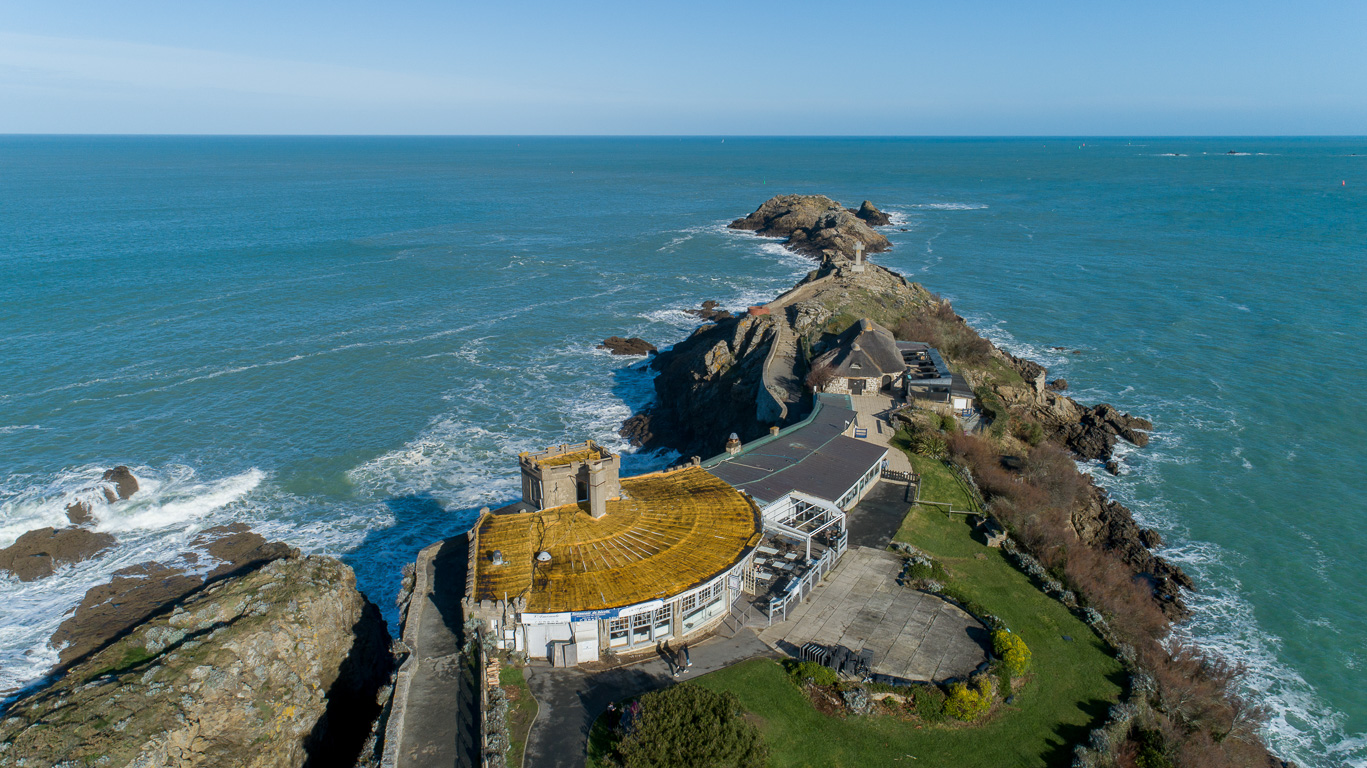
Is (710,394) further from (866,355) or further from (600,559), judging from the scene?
(600,559)

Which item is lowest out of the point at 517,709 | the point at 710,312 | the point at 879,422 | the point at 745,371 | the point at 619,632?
the point at 710,312

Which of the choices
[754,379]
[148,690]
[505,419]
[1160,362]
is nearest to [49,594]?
[148,690]

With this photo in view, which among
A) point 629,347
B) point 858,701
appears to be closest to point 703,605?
point 858,701

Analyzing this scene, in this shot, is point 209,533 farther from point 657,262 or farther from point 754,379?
point 657,262

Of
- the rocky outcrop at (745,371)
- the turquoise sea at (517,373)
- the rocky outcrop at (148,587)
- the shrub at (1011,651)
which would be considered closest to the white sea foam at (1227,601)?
the turquoise sea at (517,373)

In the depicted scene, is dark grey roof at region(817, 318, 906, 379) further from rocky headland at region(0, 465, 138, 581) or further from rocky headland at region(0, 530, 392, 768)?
rocky headland at region(0, 465, 138, 581)

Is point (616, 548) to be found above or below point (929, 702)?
above

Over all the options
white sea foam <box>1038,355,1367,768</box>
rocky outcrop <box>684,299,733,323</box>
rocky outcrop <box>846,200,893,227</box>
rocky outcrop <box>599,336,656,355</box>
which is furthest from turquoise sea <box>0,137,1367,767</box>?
rocky outcrop <box>846,200,893,227</box>
